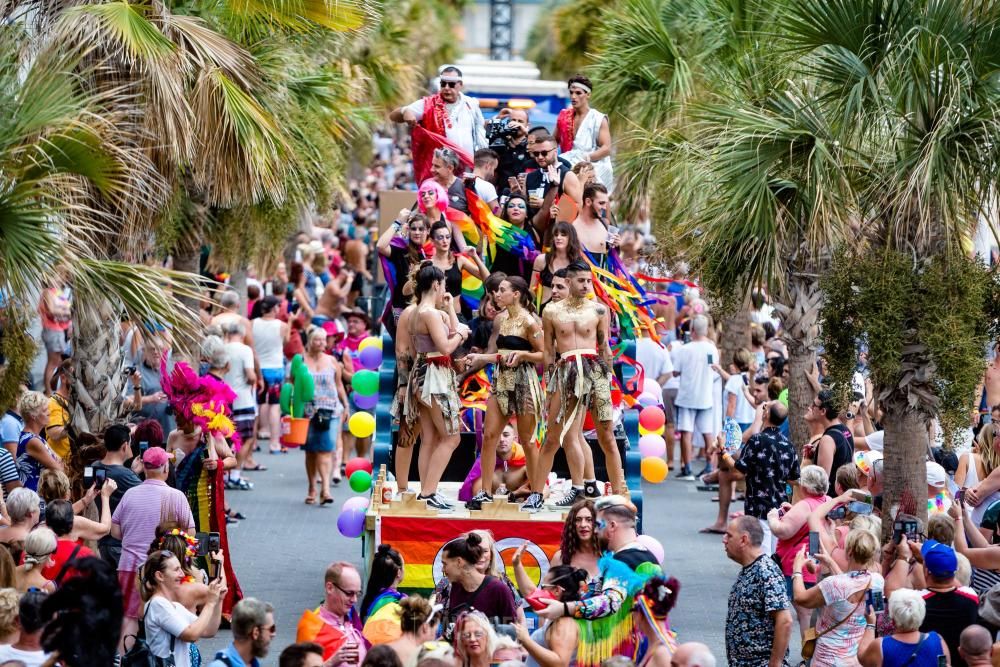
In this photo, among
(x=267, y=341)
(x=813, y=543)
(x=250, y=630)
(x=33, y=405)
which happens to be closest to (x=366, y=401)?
(x=267, y=341)

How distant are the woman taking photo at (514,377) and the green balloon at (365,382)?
14.8 ft

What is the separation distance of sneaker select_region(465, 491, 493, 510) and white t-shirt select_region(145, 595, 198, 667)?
122 inches

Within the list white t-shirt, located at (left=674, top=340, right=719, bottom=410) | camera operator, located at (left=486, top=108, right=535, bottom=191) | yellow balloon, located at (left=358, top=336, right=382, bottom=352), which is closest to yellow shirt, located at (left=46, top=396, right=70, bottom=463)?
yellow balloon, located at (left=358, top=336, right=382, bottom=352)

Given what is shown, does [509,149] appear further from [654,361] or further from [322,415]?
[654,361]

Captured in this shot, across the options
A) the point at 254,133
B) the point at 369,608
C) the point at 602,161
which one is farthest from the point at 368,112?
the point at 369,608

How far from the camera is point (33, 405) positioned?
11383 millimetres

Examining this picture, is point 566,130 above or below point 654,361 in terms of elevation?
above

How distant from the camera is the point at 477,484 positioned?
11344mm

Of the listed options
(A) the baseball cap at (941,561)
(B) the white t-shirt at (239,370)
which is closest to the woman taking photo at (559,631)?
(A) the baseball cap at (941,561)

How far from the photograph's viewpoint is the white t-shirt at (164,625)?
8.07 m

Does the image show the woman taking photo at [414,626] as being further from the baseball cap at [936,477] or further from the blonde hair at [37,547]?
the baseball cap at [936,477]

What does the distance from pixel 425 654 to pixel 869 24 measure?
234 inches

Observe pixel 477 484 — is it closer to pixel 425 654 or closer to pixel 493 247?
pixel 493 247

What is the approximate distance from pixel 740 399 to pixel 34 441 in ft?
26.8
